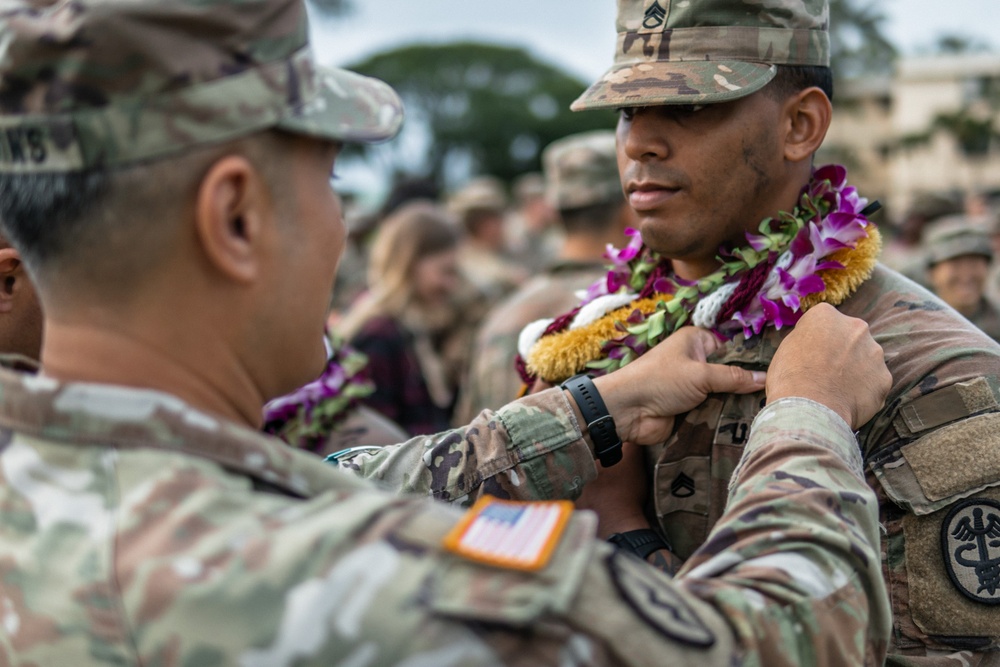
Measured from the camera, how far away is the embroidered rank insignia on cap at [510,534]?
4.72ft

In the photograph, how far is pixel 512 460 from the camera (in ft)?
8.50

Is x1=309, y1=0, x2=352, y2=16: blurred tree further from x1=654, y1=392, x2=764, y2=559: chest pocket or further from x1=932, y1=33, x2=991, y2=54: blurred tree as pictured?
x1=932, y1=33, x2=991, y2=54: blurred tree

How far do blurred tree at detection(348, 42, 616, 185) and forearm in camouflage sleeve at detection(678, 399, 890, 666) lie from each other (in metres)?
66.7

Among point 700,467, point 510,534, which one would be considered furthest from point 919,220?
point 510,534

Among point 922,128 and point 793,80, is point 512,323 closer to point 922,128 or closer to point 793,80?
point 793,80

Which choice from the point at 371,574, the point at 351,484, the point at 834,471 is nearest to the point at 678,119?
the point at 834,471

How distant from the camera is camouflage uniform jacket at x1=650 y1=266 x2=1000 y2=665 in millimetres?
2195

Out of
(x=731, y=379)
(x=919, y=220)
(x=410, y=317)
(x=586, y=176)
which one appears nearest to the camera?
(x=731, y=379)

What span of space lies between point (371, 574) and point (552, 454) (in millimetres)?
1205

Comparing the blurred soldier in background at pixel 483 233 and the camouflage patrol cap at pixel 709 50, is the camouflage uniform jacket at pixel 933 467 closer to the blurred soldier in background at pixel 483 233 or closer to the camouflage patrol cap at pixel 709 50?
the camouflage patrol cap at pixel 709 50

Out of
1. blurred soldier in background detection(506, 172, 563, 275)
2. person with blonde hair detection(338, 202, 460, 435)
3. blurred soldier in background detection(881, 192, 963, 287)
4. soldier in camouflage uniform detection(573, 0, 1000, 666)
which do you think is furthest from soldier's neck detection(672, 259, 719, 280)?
blurred soldier in background detection(506, 172, 563, 275)

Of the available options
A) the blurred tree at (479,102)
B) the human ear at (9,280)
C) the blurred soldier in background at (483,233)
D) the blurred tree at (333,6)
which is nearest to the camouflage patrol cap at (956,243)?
the blurred soldier in background at (483,233)

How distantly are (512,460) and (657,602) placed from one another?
1.09 metres

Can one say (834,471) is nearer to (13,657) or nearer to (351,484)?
(351,484)
